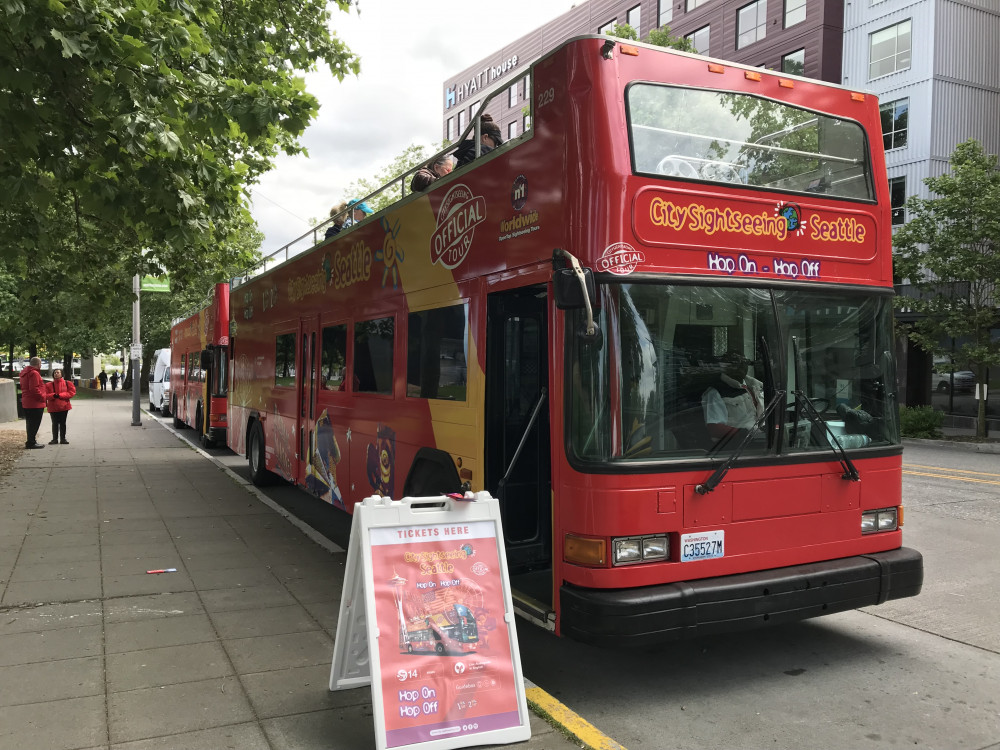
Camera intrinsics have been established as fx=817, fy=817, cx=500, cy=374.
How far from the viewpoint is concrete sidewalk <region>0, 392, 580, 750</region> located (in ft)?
12.7

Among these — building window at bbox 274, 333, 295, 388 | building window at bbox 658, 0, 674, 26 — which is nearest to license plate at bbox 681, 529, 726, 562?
building window at bbox 274, 333, 295, 388

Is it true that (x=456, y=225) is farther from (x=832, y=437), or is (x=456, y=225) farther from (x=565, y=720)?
(x=565, y=720)

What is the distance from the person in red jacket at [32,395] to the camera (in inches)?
628

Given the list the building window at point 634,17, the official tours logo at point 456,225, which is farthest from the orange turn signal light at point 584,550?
the building window at point 634,17

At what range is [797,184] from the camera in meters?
4.90

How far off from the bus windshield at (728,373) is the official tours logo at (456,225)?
151 centimetres

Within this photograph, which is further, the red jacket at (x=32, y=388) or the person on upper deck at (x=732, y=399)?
the red jacket at (x=32, y=388)

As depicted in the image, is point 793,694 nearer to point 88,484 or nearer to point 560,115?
point 560,115

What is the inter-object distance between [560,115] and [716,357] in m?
1.58

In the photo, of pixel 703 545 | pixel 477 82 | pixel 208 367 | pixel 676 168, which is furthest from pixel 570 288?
pixel 477 82

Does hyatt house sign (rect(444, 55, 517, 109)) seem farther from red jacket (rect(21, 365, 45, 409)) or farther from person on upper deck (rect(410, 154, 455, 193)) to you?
person on upper deck (rect(410, 154, 455, 193))

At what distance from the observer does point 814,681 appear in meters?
4.68

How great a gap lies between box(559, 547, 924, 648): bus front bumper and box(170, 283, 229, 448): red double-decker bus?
13818mm

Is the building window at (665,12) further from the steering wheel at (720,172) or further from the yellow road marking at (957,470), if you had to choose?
the steering wheel at (720,172)
